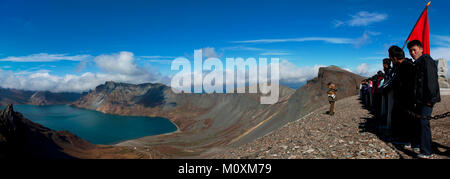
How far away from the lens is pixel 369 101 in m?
15.7

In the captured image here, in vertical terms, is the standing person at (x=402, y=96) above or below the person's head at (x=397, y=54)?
below

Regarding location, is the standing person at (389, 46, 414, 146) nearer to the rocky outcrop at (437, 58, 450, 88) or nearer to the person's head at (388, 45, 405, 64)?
the person's head at (388, 45, 405, 64)

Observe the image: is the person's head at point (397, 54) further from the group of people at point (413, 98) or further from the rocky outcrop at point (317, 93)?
the rocky outcrop at point (317, 93)

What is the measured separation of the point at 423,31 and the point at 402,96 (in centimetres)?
580

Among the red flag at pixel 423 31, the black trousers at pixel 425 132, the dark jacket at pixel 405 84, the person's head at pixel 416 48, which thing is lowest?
the black trousers at pixel 425 132

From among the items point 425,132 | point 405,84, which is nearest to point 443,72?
point 405,84

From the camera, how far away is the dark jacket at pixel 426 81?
5410mm

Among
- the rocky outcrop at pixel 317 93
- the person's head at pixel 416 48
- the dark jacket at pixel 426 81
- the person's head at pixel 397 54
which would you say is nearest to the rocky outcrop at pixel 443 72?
the person's head at pixel 397 54

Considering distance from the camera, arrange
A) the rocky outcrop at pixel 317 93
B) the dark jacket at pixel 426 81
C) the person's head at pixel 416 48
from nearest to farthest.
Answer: the dark jacket at pixel 426 81
the person's head at pixel 416 48
the rocky outcrop at pixel 317 93

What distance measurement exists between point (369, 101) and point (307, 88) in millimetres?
57040

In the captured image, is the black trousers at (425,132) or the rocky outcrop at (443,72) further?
the rocky outcrop at (443,72)

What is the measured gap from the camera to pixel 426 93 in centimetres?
550
